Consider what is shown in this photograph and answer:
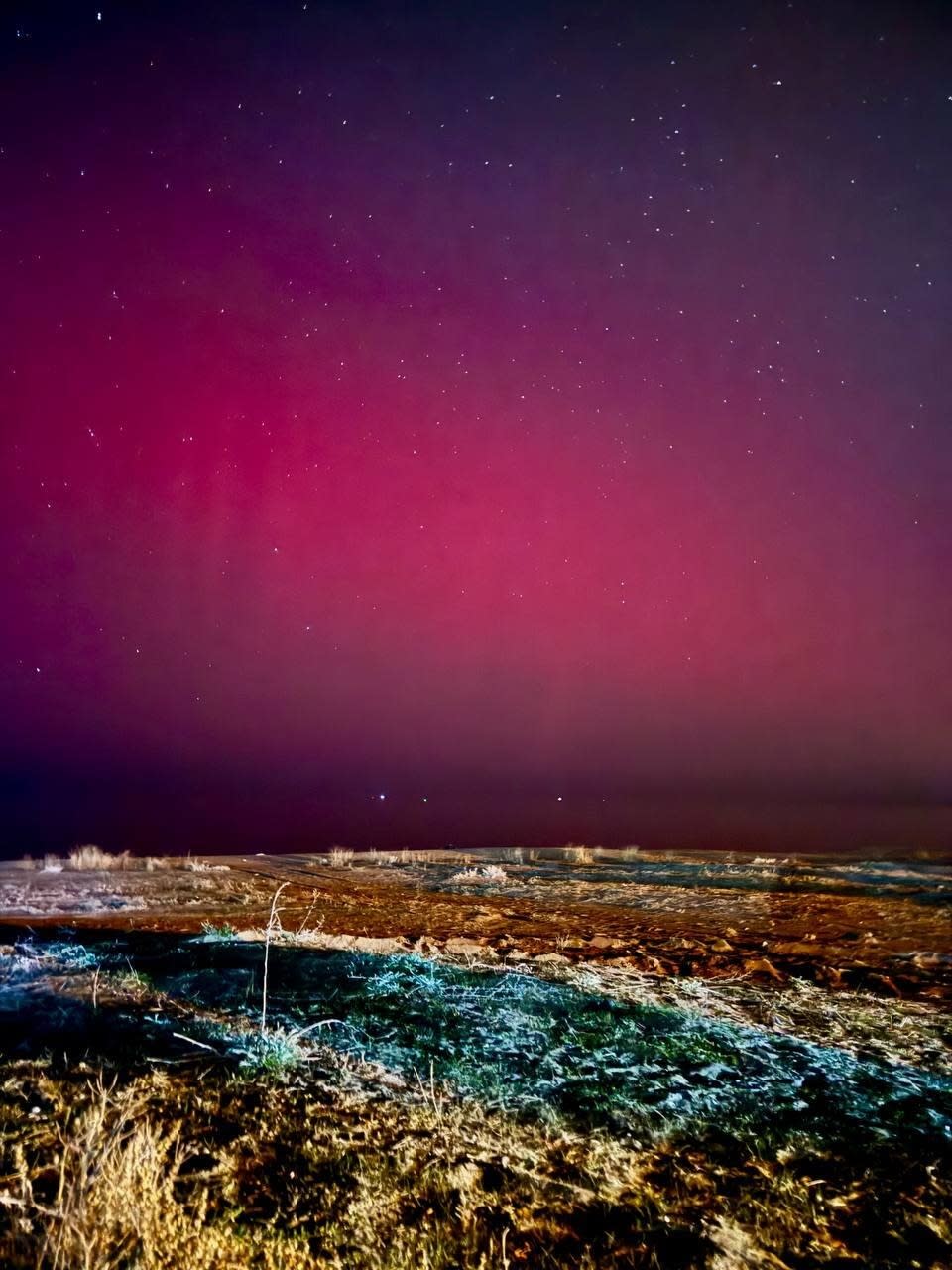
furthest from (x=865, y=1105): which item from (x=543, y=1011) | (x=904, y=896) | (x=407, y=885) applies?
(x=407, y=885)

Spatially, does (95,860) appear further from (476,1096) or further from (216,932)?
(476,1096)

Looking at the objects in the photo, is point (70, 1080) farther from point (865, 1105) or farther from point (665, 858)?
point (665, 858)

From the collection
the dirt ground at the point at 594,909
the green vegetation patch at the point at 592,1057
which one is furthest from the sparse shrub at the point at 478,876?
the green vegetation patch at the point at 592,1057

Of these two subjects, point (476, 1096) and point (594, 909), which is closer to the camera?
point (476, 1096)

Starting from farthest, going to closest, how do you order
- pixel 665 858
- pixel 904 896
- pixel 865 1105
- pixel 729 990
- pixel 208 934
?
1. pixel 665 858
2. pixel 904 896
3. pixel 208 934
4. pixel 729 990
5. pixel 865 1105

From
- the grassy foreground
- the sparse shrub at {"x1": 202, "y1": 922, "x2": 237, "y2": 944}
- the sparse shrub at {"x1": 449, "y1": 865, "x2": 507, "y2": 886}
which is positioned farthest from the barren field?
the sparse shrub at {"x1": 449, "y1": 865, "x2": 507, "y2": 886}

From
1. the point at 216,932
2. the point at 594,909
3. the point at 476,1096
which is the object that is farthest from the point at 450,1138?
the point at 594,909
